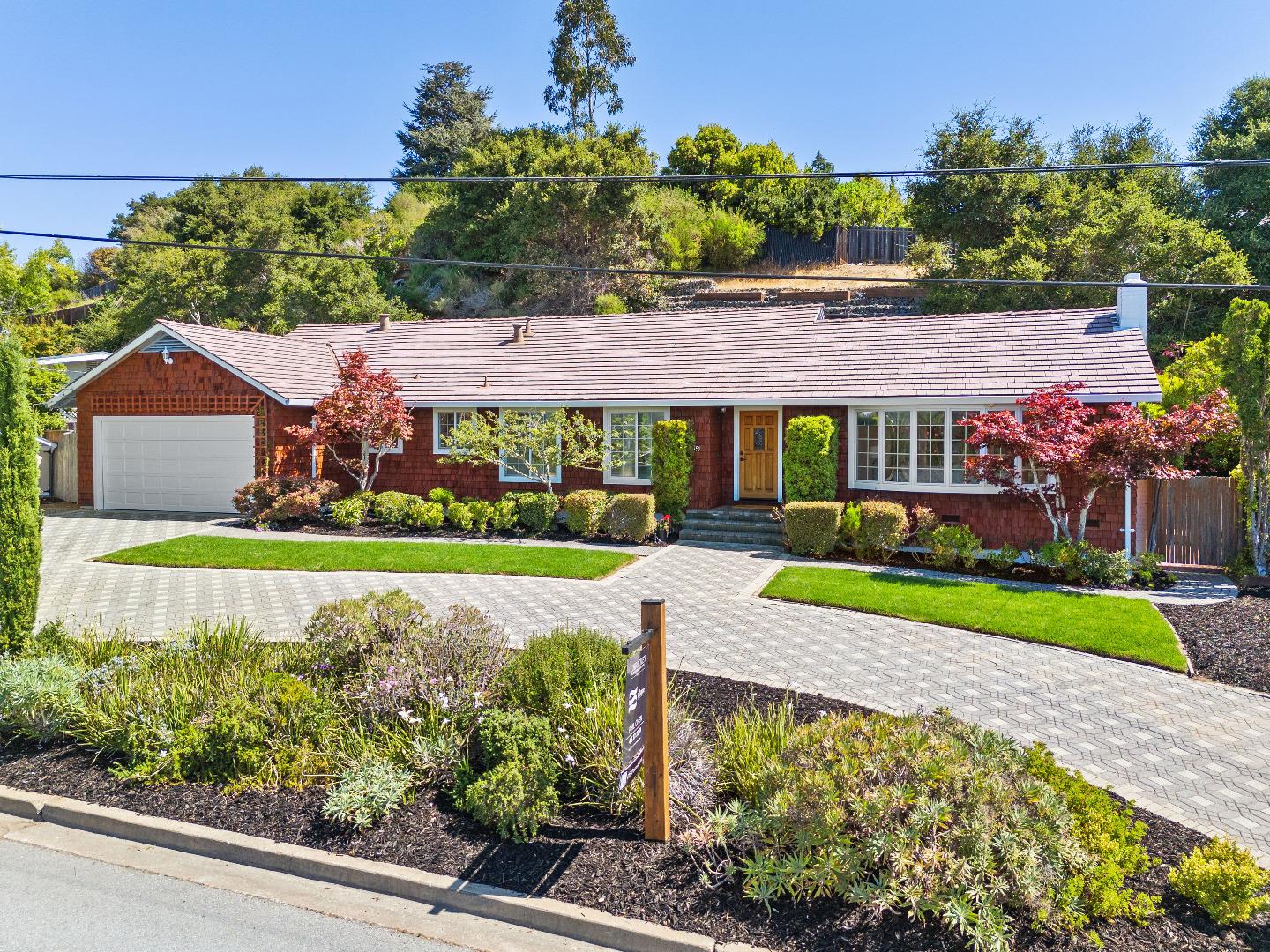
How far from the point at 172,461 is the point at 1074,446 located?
64.1ft

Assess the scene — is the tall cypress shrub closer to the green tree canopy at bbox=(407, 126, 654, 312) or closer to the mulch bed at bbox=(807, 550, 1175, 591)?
the mulch bed at bbox=(807, 550, 1175, 591)

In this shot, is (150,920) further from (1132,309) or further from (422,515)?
(1132,309)

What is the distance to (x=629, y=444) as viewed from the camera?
18703 millimetres

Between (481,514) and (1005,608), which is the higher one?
(481,514)

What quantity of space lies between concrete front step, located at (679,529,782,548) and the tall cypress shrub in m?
11.4

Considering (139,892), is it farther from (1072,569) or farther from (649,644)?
(1072,569)

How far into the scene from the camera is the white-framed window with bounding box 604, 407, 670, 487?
18531 mm

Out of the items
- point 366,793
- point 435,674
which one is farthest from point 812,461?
point 366,793

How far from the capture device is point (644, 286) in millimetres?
37281

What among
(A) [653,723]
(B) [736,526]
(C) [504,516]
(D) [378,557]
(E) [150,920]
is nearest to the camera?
(E) [150,920]

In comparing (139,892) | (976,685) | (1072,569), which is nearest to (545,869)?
(139,892)

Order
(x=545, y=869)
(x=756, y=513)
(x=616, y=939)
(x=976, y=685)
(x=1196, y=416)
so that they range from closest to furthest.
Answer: (x=616, y=939), (x=545, y=869), (x=976, y=685), (x=1196, y=416), (x=756, y=513)

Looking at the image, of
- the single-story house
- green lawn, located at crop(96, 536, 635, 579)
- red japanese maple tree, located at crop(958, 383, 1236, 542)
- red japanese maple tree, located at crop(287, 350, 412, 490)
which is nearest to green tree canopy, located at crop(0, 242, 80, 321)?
the single-story house

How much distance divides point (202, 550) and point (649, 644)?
43.3 feet
